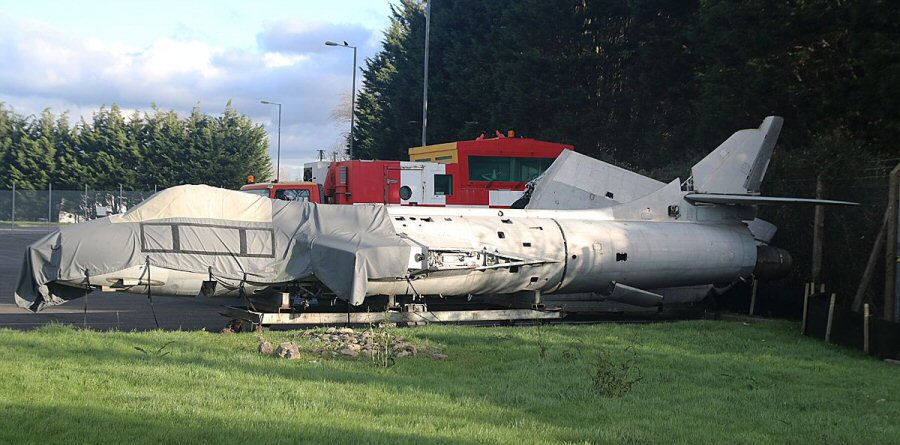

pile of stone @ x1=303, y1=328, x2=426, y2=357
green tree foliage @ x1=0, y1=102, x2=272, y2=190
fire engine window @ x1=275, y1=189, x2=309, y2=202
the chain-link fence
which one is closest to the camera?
pile of stone @ x1=303, y1=328, x2=426, y2=357

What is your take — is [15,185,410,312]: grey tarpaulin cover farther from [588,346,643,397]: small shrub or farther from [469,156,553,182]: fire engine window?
[469,156,553,182]: fire engine window

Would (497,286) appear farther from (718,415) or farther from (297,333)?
(718,415)

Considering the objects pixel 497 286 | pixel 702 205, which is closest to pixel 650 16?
pixel 702 205

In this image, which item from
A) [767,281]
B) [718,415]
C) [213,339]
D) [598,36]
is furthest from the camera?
[598,36]

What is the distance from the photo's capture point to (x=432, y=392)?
9.64 meters

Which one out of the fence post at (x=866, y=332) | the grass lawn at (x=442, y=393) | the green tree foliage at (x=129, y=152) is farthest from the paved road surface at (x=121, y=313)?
the green tree foliage at (x=129, y=152)

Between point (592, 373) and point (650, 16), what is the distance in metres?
24.9

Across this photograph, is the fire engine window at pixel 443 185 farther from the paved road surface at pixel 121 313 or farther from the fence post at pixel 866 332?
the fence post at pixel 866 332

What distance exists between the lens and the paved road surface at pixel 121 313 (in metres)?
15.8

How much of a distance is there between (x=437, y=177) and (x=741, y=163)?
754 cm

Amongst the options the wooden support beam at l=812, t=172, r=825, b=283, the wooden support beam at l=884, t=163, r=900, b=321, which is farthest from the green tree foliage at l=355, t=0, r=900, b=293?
the wooden support beam at l=884, t=163, r=900, b=321

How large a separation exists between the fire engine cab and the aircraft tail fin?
543 centimetres

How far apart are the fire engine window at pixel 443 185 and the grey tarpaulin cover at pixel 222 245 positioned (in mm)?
7744

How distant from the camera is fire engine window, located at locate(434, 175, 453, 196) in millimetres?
22828
